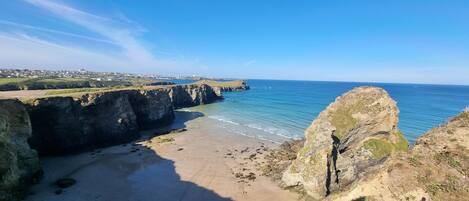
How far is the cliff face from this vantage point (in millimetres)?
→ 35125

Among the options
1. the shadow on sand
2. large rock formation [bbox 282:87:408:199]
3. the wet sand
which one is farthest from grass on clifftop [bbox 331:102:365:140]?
the shadow on sand

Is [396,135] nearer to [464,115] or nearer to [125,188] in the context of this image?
[464,115]

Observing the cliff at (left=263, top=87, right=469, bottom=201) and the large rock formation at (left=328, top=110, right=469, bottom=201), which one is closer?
the large rock formation at (left=328, top=110, right=469, bottom=201)

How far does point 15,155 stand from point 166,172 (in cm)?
1340

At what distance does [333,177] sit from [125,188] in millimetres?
18610

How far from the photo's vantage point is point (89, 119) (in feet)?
134

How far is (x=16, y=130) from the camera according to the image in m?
26.7

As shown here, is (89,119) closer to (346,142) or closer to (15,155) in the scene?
(15,155)

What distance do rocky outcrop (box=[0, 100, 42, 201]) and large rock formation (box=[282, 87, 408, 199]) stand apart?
22.8m

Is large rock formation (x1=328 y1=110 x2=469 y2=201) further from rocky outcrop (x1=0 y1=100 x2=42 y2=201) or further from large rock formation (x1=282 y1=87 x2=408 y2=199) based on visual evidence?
rocky outcrop (x1=0 y1=100 x2=42 y2=201)

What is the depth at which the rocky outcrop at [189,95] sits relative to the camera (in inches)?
3419

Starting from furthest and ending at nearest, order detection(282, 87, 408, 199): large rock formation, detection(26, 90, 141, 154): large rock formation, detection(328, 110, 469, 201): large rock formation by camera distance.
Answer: detection(26, 90, 141, 154): large rock formation < detection(282, 87, 408, 199): large rock formation < detection(328, 110, 469, 201): large rock formation

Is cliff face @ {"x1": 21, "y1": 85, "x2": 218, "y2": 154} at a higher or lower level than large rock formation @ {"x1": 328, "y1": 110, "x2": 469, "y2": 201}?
lower

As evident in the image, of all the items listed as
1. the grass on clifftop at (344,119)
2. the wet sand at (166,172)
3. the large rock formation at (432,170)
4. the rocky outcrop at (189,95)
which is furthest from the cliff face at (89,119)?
the large rock formation at (432,170)
